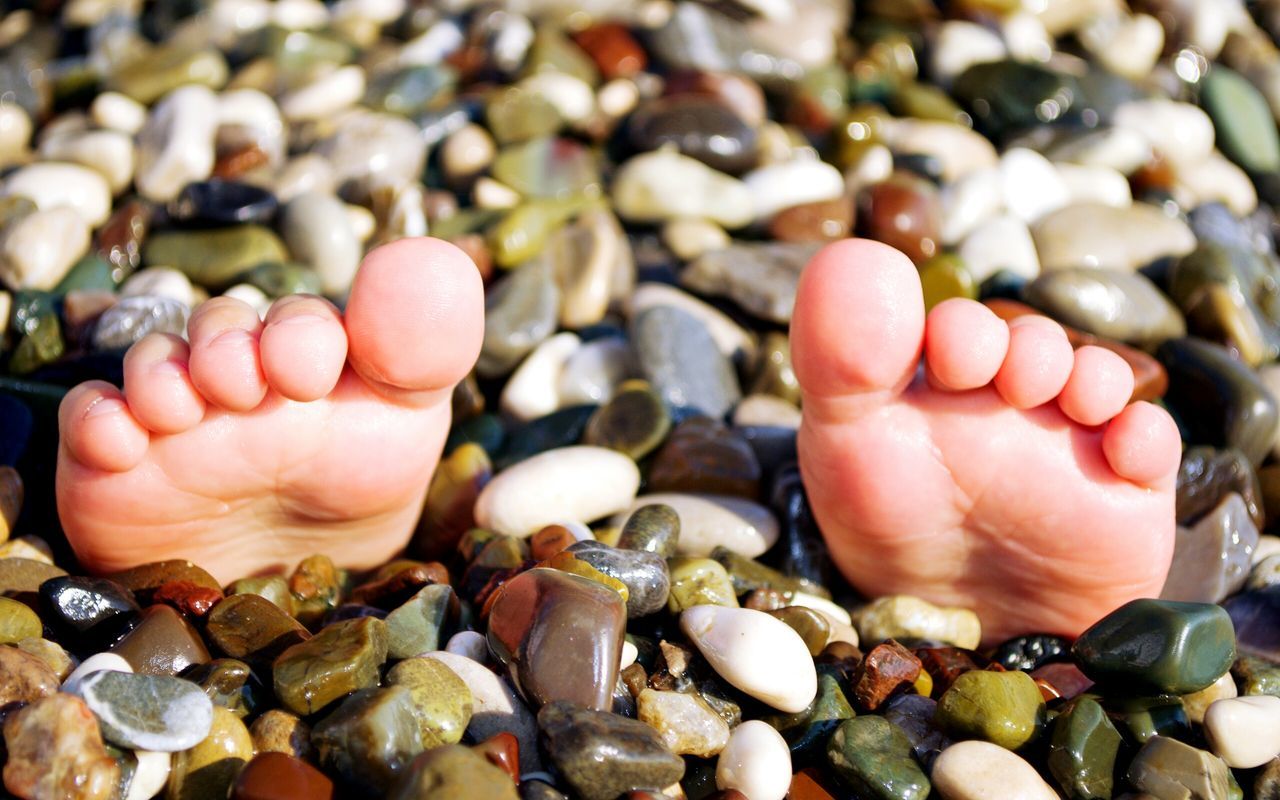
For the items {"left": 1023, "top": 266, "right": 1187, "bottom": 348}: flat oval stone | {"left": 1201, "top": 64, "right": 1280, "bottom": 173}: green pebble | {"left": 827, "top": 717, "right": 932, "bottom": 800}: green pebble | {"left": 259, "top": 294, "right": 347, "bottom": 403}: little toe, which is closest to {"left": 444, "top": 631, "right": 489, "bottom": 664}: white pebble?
{"left": 259, "top": 294, "right": 347, "bottom": 403}: little toe

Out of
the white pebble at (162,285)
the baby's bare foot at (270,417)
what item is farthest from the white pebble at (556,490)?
the white pebble at (162,285)

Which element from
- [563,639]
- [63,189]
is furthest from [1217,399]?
[63,189]

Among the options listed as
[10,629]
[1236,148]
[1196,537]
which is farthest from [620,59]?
[10,629]

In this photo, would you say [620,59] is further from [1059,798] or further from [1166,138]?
[1059,798]

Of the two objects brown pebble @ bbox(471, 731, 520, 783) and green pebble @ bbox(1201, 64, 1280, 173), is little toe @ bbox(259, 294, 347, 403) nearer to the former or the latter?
A: brown pebble @ bbox(471, 731, 520, 783)

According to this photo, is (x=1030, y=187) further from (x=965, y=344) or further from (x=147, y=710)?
(x=147, y=710)

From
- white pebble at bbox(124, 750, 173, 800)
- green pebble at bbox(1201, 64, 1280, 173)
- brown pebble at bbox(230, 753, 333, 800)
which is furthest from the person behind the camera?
green pebble at bbox(1201, 64, 1280, 173)
